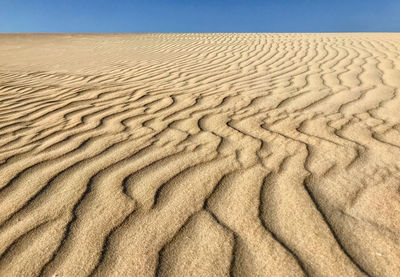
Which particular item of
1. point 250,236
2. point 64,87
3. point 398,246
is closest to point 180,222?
point 250,236

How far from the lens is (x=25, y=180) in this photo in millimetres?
1952

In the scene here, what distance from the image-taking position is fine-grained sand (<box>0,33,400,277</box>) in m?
1.35

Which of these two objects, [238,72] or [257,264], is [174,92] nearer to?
[238,72]

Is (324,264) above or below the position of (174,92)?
above

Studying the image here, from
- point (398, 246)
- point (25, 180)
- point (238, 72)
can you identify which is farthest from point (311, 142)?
point (238, 72)

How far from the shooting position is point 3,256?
138cm

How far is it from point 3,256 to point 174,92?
2.79 metres

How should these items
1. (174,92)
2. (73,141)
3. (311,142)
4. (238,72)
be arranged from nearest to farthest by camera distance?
1. (311,142)
2. (73,141)
3. (174,92)
4. (238,72)

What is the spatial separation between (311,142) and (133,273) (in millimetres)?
1519

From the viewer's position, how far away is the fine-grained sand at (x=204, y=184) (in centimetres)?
135

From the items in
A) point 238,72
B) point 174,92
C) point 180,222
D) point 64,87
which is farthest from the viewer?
point 238,72

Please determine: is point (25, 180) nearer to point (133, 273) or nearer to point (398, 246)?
point (133, 273)

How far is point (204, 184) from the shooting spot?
6.11 feet

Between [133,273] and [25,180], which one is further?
[25,180]
